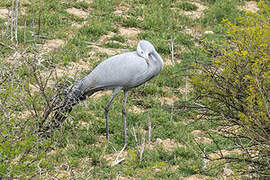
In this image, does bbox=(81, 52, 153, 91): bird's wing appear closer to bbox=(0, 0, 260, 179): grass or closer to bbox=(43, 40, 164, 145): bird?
bbox=(43, 40, 164, 145): bird

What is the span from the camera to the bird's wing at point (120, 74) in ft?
21.6

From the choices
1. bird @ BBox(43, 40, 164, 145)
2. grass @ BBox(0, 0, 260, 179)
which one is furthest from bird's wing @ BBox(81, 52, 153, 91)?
grass @ BBox(0, 0, 260, 179)

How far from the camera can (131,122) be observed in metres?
7.37

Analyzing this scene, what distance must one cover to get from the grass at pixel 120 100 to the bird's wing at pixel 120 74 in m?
0.42

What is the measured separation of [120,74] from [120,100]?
1.48 meters

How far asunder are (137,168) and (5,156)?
7.50 ft

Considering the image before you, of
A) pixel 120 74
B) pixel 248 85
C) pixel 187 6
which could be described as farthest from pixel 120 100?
pixel 187 6

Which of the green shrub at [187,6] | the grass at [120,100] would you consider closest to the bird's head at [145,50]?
the grass at [120,100]

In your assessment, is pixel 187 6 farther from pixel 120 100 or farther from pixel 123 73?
pixel 123 73

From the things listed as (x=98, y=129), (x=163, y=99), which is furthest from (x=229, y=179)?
(x=163, y=99)

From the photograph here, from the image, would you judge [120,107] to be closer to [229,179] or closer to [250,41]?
[229,179]

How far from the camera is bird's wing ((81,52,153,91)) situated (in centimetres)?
657

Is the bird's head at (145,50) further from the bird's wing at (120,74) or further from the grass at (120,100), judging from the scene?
the grass at (120,100)

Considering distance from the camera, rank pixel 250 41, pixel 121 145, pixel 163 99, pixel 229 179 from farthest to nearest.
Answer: pixel 163 99 → pixel 121 145 → pixel 229 179 → pixel 250 41
